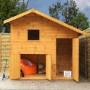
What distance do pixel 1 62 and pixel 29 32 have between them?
4.20 m

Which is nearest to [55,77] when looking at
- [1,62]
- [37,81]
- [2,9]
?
[37,81]

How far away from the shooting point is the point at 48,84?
18.2 metres

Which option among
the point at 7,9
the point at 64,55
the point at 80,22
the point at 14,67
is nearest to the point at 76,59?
the point at 14,67

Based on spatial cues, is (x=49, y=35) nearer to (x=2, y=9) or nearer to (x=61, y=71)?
(x=61, y=71)

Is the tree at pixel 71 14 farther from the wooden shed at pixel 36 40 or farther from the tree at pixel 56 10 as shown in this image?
the wooden shed at pixel 36 40

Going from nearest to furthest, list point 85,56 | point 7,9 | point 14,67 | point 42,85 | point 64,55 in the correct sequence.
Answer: point 42,85 → point 14,67 → point 85,56 → point 64,55 → point 7,9

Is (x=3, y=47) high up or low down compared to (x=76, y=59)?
up

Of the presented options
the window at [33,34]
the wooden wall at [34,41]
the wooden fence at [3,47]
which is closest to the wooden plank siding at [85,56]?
the wooden wall at [34,41]

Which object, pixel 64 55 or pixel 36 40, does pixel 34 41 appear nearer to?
pixel 36 40

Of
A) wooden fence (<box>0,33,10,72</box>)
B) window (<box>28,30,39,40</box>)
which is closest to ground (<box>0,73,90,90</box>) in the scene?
window (<box>28,30,39,40</box>)

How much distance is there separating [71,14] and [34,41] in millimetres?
30725

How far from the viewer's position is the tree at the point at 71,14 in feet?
160

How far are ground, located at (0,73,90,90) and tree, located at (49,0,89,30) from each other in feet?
95.2

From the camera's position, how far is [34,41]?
20.1m
